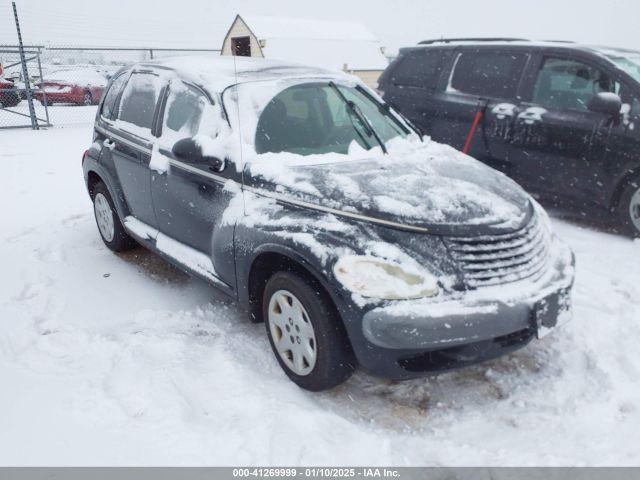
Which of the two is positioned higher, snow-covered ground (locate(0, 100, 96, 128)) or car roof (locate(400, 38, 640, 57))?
car roof (locate(400, 38, 640, 57))

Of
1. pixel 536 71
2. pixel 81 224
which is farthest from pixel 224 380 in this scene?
pixel 536 71

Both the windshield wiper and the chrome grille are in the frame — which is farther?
the windshield wiper

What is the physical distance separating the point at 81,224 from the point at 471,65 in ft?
15.6

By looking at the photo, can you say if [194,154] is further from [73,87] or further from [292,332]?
[73,87]

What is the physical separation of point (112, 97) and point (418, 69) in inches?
147

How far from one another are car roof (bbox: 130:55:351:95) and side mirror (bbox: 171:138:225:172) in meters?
0.43

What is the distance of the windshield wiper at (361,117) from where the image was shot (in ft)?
11.5

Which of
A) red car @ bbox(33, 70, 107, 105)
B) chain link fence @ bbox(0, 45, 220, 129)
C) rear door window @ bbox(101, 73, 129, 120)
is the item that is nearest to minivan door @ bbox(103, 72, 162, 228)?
rear door window @ bbox(101, 73, 129, 120)

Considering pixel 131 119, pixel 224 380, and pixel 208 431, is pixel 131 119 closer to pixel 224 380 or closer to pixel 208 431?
pixel 224 380

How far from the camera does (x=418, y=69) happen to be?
6.58 meters

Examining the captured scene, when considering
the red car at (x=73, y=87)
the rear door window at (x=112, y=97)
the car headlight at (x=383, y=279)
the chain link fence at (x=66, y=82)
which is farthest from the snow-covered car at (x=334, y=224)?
the red car at (x=73, y=87)

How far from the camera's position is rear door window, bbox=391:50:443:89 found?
639 centimetres

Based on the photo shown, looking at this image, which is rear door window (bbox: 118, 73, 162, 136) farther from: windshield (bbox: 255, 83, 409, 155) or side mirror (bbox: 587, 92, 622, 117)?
side mirror (bbox: 587, 92, 622, 117)

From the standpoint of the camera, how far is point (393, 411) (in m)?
2.77
